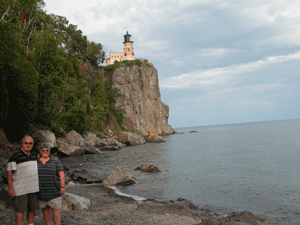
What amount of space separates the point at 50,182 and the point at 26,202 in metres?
0.73

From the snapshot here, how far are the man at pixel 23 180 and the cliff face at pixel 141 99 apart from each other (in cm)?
7338

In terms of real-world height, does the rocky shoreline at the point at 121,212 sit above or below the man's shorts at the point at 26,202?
below

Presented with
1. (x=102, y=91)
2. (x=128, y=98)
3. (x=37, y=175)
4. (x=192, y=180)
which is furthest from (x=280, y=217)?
(x=128, y=98)

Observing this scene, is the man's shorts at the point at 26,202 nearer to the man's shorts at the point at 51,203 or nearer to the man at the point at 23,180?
the man at the point at 23,180

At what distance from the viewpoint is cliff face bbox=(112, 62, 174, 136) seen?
82250mm

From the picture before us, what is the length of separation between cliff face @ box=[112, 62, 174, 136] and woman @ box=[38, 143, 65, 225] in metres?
73.2

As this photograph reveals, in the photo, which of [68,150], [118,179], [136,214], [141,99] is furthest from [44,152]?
[141,99]

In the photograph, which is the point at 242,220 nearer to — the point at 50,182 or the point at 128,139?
the point at 50,182

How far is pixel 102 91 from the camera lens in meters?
72.8

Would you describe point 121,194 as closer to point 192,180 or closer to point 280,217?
point 192,180

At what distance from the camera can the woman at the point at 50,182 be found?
229 inches

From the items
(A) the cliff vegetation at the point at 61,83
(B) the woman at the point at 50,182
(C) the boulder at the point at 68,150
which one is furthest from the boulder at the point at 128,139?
(B) the woman at the point at 50,182

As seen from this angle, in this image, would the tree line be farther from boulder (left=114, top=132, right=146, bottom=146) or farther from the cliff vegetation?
boulder (left=114, top=132, right=146, bottom=146)

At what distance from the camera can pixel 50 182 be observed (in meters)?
5.83
